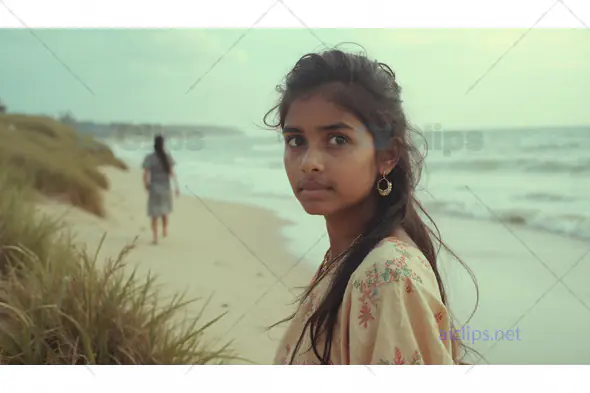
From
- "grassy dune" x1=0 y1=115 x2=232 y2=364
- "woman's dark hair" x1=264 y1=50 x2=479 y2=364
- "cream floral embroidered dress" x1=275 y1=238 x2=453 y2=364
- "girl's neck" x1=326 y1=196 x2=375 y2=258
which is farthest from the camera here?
"grassy dune" x1=0 y1=115 x2=232 y2=364

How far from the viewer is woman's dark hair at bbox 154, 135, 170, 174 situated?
1.95 m

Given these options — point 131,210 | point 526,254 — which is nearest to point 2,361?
point 131,210

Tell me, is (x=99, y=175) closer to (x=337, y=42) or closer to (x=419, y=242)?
(x=337, y=42)

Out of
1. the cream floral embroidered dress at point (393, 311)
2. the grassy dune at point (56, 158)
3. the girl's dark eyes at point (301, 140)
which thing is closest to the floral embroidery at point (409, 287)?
the cream floral embroidered dress at point (393, 311)

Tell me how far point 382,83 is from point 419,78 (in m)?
0.62

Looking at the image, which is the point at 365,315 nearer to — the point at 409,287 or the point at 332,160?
the point at 409,287

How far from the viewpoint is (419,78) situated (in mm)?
1918

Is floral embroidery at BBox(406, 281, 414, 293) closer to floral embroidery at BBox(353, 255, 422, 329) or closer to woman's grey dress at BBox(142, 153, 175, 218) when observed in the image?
floral embroidery at BBox(353, 255, 422, 329)

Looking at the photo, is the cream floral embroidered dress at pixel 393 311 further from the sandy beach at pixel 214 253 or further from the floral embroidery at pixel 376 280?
the sandy beach at pixel 214 253

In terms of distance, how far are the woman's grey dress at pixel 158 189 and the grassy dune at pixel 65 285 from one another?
12cm

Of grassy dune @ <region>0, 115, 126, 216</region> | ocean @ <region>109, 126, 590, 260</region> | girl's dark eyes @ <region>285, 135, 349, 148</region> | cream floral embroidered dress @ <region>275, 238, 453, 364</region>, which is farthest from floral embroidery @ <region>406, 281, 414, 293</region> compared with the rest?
grassy dune @ <region>0, 115, 126, 216</region>

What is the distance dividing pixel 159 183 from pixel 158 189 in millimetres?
20

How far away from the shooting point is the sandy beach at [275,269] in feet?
6.40

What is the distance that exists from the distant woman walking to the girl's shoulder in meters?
1.01
